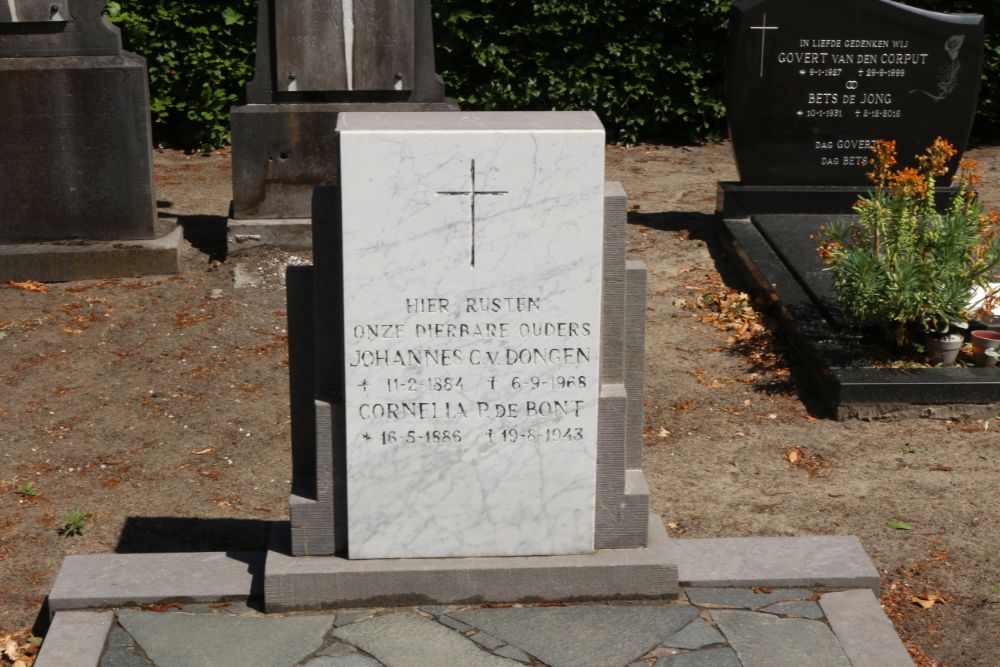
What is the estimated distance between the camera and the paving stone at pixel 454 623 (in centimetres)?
418

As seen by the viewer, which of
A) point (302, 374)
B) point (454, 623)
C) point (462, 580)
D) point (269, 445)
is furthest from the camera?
point (269, 445)

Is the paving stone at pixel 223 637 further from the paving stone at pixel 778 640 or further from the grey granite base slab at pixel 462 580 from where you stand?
the paving stone at pixel 778 640

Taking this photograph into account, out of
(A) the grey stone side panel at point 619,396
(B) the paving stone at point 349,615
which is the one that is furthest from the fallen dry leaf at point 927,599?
(B) the paving stone at point 349,615

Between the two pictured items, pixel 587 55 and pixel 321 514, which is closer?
pixel 321 514

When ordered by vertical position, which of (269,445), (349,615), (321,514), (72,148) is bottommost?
(269,445)

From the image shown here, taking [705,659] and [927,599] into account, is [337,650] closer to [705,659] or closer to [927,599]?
[705,659]

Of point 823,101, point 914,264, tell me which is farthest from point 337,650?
point 823,101

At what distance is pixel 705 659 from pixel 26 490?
2994 millimetres

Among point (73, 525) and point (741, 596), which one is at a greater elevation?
point (741, 596)

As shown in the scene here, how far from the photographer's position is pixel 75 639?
4.10 meters

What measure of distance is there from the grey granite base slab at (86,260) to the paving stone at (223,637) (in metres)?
4.17

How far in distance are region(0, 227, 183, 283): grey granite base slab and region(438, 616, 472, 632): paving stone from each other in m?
4.50

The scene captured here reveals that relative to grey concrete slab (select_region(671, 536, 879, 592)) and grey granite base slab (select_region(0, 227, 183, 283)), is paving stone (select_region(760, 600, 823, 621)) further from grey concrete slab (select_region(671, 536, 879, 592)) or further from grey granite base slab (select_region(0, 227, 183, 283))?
grey granite base slab (select_region(0, 227, 183, 283))

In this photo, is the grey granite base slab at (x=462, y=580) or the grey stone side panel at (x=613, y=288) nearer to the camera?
the grey stone side panel at (x=613, y=288)
